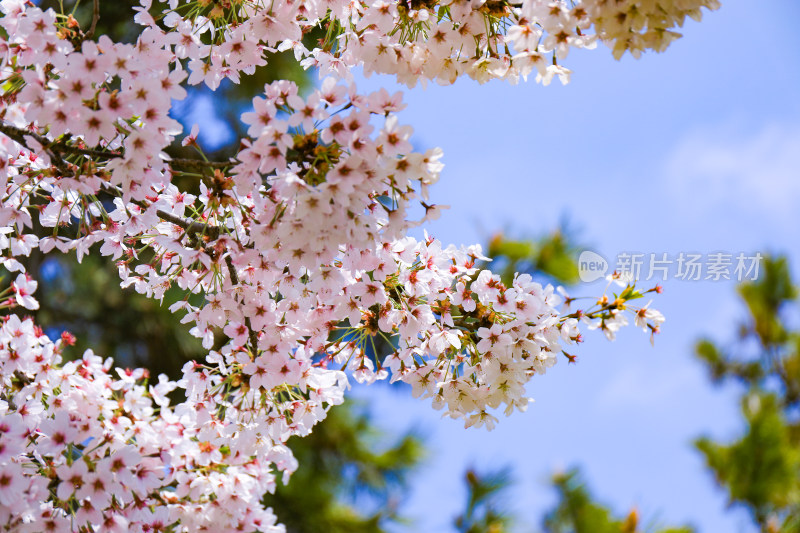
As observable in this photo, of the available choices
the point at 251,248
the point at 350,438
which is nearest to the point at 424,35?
the point at 251,248

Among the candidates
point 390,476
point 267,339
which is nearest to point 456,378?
point 267,339

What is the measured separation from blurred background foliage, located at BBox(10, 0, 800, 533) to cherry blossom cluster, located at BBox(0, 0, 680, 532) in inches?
120

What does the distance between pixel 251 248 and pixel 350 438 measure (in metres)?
5.20

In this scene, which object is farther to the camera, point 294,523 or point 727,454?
point 727,454

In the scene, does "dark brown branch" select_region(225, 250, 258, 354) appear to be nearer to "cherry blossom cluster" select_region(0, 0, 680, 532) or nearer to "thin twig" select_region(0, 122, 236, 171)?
"cherry blossom cluster" select_region(0, 0, 680, 532)

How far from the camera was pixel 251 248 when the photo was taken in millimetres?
2168

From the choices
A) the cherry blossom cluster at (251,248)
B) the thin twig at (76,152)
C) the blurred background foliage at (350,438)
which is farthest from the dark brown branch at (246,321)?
the blurred background foliage at (350,438)

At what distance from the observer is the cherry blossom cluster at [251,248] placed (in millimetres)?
1857

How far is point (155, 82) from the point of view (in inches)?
73.0

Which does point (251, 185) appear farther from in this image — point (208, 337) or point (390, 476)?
point (390, 476)

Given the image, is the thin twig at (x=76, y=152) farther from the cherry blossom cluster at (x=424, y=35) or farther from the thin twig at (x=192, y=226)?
the cherry blossom cluster at (x=424, y=35)

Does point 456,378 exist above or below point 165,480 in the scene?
above

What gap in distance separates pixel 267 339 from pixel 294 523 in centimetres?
505

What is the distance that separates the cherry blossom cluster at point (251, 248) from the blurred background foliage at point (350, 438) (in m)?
3.05
